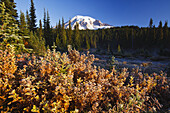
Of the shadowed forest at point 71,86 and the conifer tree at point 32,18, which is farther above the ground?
the conifer tree at point 32,18

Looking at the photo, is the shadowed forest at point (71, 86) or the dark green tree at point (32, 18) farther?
the dark green tree at point (32, 18)

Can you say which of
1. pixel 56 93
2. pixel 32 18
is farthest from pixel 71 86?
pixel 32 18

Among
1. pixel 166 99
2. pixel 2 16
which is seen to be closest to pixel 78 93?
pixel 166 99

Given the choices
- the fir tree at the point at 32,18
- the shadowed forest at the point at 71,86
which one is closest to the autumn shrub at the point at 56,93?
the shadowed forest at the point at 71,86

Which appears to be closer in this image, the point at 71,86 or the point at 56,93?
the point at 56,93

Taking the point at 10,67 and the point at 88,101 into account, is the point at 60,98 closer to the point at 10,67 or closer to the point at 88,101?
the point at 88,101

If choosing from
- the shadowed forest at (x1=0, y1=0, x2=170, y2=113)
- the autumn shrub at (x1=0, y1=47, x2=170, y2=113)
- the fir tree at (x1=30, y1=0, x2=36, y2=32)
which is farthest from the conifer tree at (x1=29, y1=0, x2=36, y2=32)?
the autumn shrub at (x1=0, y1=47, x2=170, y2=113)

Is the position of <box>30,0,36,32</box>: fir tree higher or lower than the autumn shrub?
higher

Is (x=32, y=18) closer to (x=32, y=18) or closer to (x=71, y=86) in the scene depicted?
(x=32, y=18)

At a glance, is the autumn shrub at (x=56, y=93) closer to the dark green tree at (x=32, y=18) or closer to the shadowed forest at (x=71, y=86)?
the shadowed forest at (x=71, y=86)

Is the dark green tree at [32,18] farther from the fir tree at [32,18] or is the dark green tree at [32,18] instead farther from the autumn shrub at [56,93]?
the autumn shrub at [56,93]

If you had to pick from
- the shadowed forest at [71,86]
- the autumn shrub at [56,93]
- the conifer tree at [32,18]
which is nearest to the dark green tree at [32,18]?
the conifer tree at [32,18]

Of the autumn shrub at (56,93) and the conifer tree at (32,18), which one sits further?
the conifer tree at (32,18)

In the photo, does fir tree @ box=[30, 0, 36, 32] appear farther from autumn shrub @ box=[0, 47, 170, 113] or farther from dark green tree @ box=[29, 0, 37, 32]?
autumn shrub @ box=[0, 47, 170, 113]
